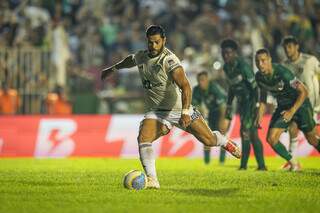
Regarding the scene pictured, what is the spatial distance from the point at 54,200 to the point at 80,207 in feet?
2.88

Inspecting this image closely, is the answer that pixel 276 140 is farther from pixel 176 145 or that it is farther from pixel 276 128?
Result: pixel 176 145

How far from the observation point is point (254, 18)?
76.0ft

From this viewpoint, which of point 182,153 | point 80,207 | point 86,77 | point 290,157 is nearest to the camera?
point 80,207

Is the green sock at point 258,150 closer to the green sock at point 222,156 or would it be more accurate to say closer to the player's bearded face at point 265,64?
the player's bearded face at point 265,64

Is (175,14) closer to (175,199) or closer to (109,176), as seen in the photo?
(109,176)

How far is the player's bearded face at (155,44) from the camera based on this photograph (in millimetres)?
11719

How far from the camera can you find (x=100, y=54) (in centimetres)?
2477

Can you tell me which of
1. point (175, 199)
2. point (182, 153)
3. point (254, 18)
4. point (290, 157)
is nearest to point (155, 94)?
point (175, 199)

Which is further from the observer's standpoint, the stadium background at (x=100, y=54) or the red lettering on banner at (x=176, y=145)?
the stadium background at (x=100, y=54)

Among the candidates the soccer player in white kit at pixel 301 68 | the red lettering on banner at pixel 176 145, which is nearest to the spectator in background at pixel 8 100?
the red lettering on banner at pixel 176 145

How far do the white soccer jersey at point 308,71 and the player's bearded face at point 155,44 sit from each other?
6.53m

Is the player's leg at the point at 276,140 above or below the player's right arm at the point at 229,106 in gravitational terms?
below

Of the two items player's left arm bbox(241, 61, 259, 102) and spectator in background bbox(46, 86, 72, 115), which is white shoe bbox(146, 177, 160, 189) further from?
spectator in background bbox(46, 86, 72, 115)

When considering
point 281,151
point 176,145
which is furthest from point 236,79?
point 176,145
